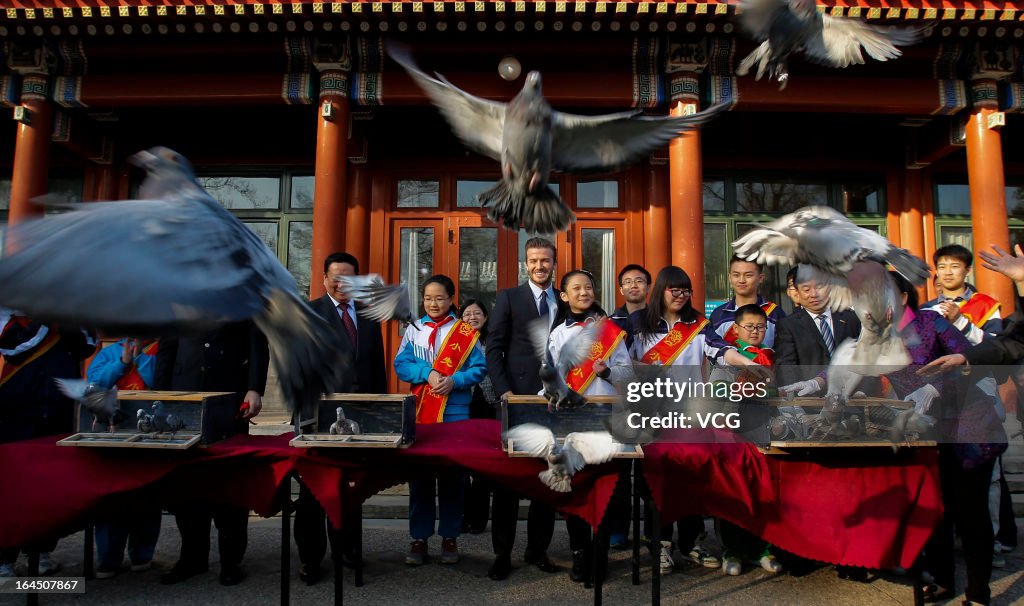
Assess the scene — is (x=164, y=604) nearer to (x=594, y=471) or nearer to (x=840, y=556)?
(x=594, y=471)

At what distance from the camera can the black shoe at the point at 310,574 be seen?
333cm

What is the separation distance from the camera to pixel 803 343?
11.0 ft

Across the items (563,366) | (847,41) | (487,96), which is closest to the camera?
(563,366)

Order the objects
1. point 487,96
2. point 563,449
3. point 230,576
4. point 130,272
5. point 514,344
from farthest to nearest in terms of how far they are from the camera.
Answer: point 487,96
point 514,344
point 230,576
point 563,449
point 130,272

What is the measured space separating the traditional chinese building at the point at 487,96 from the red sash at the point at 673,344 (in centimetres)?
273

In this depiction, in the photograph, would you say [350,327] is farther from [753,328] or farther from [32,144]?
[32,144]

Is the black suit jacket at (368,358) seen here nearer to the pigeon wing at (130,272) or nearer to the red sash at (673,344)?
the red sash at (673,344)

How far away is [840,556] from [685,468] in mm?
751

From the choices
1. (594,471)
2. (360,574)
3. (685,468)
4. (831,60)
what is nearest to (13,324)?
(360,574)

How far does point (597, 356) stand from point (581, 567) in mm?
1135

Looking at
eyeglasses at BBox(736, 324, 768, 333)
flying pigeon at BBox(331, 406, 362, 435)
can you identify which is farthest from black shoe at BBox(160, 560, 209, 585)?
eyeglasses at BBox(736, 324, 768, 333)

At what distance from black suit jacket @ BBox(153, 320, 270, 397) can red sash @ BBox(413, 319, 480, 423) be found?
3.07 feet

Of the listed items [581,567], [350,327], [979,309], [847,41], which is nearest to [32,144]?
[350,327]

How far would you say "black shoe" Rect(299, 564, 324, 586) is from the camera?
3328 mm
